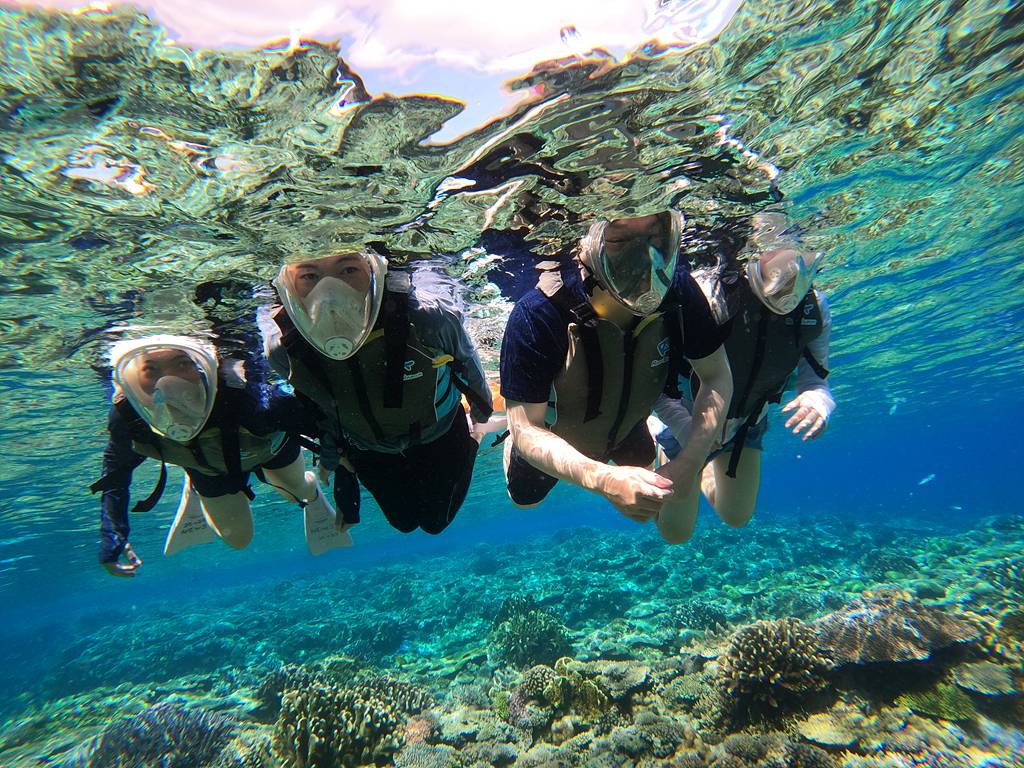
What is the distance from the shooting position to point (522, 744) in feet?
22.0

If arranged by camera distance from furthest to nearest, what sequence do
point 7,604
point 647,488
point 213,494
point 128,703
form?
point 7,604 → point 128,703 → point 213,494 → point 647,488

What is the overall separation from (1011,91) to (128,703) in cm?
2411

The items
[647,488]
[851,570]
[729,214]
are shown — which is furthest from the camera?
[851,570]

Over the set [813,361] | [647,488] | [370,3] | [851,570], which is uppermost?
[370,3]

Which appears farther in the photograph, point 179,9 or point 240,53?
point 240,53

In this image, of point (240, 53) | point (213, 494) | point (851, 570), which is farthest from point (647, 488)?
point (851, 570)

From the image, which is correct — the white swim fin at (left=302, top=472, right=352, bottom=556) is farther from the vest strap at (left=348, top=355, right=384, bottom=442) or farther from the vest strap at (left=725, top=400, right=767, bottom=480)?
the vest strap at (left=725, top=400, right=767, bottom=480)

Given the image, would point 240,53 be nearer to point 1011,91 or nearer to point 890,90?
point 890,90

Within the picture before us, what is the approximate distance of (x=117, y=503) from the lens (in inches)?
198

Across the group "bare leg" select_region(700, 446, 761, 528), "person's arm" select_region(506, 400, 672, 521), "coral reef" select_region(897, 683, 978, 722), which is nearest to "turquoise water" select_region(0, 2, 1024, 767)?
"coral reef" select_region(897, 683, 978, 722)

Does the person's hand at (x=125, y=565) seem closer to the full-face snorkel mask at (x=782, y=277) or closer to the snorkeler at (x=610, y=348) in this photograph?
the snorkeler at (x=610, y=348)

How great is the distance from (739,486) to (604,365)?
10.2 feet

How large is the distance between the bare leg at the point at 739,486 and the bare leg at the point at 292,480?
5.43 metres

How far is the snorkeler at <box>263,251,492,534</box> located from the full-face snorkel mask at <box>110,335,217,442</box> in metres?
0.67
